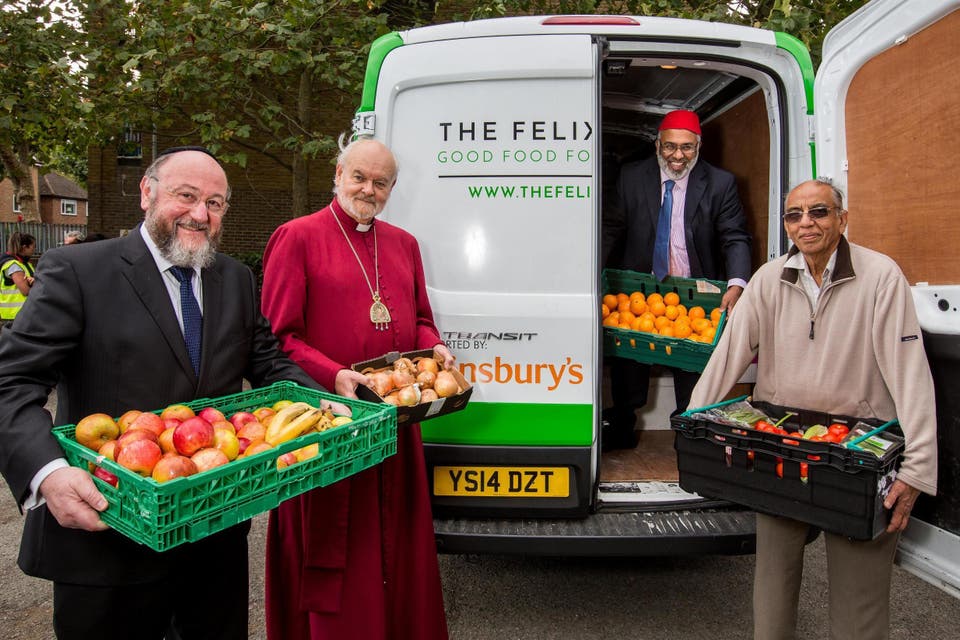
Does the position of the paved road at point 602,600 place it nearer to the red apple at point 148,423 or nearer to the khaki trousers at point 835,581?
the khaki trousers at point 835,581

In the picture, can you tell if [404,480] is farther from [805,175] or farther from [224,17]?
[224,17]

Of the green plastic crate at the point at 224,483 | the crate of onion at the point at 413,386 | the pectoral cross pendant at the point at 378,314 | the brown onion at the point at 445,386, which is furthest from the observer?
the pectoral cross pendant at the point at 378,314

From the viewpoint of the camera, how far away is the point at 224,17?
7758mm

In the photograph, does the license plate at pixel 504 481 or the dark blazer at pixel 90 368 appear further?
the license plate at pixel 504 481

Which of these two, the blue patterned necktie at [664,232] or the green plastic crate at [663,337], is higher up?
the blue patterned necktie at [664,232]

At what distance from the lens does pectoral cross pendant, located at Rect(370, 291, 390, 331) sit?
252 cm

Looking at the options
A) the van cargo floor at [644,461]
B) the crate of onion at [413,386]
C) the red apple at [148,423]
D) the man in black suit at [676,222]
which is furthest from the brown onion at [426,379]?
the man in black suit at [676,222]

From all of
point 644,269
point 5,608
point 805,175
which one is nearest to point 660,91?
point 644,269

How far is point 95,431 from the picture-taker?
1.58 meters

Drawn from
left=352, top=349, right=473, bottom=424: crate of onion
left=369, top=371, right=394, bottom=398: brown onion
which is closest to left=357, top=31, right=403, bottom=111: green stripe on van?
left=352, top=349, right=473, bottom=424: crate of onion

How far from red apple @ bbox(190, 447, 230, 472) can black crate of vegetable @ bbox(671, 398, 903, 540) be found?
5.05ft

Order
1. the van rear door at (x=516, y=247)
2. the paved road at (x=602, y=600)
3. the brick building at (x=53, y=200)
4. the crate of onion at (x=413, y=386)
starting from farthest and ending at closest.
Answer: the brick building at (x=53, y=200), the paved road at (x=602, y=600), the van rear door at (x=516, y=247), the crate of onion at (x=413, y=386)

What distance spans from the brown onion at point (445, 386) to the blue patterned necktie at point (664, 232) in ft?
6.60

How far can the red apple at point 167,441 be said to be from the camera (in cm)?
155
